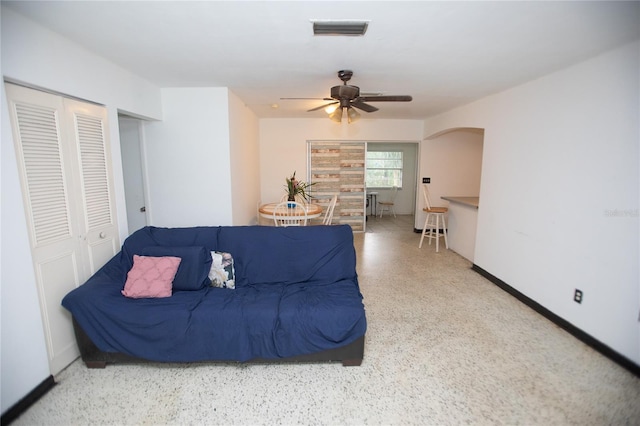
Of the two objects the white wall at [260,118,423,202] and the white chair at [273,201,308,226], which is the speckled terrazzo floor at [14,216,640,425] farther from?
the white wall at [260,118,423,202]

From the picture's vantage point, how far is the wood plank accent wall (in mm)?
5688

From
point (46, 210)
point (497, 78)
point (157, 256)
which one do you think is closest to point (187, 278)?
point (157, 256)

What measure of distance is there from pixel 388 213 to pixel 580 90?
6193mm

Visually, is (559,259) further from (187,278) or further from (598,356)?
(187,278)

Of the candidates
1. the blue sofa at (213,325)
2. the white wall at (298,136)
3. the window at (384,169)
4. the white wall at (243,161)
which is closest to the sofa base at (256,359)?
the blue sofa at (213,325)

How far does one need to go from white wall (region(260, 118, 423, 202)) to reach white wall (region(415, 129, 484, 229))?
429mm

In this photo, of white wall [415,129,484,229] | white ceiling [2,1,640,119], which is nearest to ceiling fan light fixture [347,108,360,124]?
white ceiling [2,1,640,119]

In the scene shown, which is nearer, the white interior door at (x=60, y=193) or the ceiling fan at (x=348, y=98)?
the white interior door at (x=60, y=193)

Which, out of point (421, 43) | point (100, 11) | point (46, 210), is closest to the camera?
point (100, 11)

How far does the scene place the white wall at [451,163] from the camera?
5.62 m

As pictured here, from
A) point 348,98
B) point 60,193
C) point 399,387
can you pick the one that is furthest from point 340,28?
point 399,387

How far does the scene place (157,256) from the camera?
231cm

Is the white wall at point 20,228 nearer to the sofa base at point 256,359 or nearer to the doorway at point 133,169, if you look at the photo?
the sofa base at point 256,359

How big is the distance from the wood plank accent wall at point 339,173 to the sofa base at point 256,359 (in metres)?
3.97
